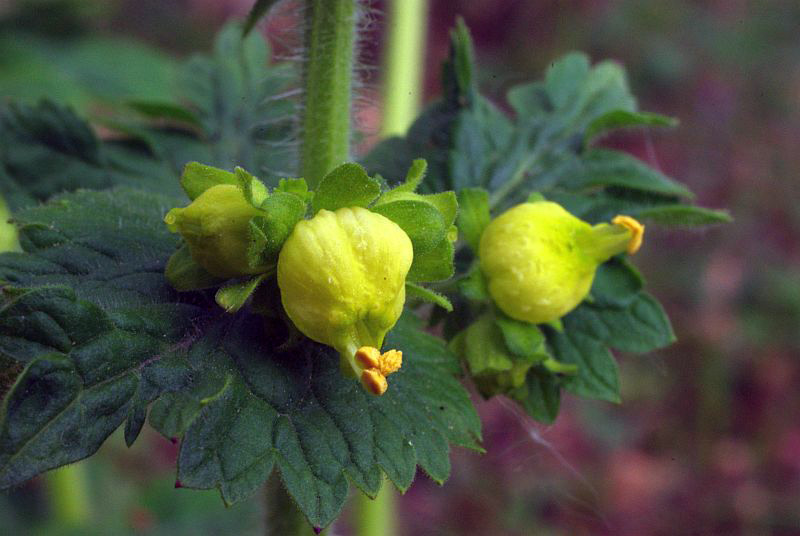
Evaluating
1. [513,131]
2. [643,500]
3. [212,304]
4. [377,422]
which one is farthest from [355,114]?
[643,500]

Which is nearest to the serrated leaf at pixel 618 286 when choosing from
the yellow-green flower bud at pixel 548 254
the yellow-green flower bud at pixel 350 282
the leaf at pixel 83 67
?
the yellow-green flower bud at pixel 548 254

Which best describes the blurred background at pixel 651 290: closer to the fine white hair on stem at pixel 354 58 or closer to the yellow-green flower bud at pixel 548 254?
the fine white hair on stem at pixel 354 58

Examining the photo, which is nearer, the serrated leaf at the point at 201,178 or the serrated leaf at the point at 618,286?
the serrated leaf at the point at 201,178

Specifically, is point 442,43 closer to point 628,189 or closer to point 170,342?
point 628,189

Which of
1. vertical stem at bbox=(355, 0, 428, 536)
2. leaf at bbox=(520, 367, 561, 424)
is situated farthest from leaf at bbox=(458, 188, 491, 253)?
vertical stem at bbox=(355, 0, 428, 536)

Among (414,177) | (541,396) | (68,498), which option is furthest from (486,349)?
(68,498)

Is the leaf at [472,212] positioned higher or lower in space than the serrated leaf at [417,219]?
lower

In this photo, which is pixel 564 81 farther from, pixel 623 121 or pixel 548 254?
pixel 548 254
